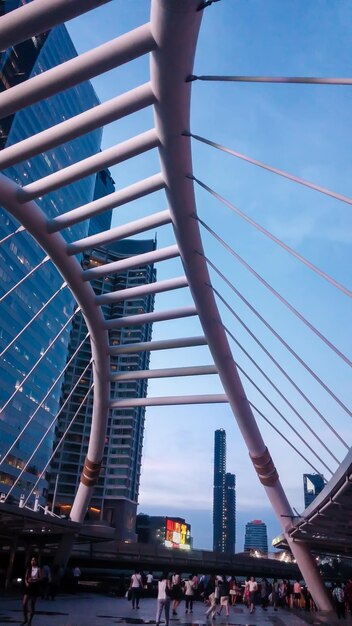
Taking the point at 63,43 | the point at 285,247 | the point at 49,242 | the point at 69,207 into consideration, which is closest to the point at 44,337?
the point at 69,207

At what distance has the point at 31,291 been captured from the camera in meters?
72.9

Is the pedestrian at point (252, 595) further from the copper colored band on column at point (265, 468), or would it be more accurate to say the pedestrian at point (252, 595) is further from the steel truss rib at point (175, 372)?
the steel truss rib at point (175, 372)

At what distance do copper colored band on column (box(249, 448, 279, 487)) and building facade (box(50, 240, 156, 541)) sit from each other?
73.8 metres

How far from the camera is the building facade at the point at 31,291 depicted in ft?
217

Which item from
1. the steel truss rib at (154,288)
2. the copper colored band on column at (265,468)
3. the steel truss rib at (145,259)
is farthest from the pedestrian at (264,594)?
the steel truss rib at (145,259)

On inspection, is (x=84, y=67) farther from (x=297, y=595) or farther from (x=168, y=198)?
(x=297, y=595)

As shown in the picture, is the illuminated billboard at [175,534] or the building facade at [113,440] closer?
the building facade at [113,440]

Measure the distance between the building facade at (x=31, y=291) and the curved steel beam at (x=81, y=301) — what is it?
1357 inches

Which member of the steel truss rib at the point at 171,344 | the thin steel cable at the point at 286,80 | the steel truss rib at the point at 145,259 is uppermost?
the steel truss rib at the point at 145,259

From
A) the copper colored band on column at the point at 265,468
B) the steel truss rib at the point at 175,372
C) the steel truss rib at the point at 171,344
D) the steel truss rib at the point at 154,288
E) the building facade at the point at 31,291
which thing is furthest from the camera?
the building facade at the point at 31,291

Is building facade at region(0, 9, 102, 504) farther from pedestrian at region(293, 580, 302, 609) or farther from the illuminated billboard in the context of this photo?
the illuminated billboard

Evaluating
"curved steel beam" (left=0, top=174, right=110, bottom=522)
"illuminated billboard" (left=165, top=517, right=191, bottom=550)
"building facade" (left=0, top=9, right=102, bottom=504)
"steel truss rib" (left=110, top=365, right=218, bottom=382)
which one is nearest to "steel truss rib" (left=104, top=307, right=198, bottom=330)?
"curved steel beam" (left=0, top=174, right=110, bottom=522)

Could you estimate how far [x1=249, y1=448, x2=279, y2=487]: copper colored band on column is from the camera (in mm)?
21456

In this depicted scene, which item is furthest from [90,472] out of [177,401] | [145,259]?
[145,259]
